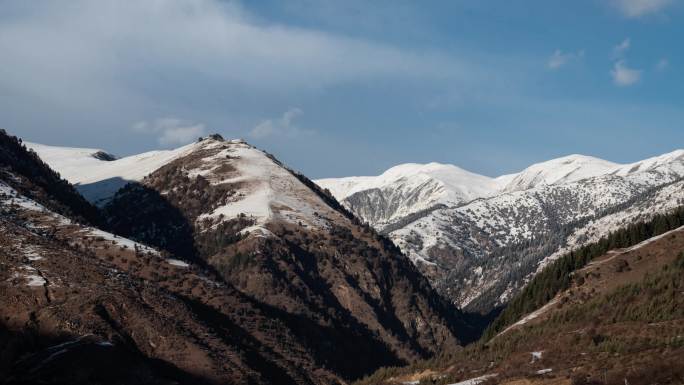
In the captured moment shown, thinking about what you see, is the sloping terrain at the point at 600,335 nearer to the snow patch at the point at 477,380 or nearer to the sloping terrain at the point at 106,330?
the snow patch at the point at 477,380

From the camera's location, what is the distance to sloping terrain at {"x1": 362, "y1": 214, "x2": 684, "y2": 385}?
7612cm

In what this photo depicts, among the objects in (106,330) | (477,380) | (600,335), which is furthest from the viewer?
(106,330)

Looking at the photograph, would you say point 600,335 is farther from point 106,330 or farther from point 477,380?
point 106,330

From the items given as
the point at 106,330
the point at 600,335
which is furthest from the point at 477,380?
the point at 106,330

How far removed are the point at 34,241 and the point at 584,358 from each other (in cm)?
12432

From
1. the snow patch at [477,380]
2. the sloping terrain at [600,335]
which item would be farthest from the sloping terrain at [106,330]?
the snow patch at [477,380]

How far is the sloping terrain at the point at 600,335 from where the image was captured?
76125 mm

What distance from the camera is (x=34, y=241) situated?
560 feet

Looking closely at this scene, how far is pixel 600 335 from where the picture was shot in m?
94.6

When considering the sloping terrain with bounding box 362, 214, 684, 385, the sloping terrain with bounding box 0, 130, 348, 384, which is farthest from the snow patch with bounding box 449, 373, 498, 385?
the sloping terrain with bounding box 0, 130, 348, 384

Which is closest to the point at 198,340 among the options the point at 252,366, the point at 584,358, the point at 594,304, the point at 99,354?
the point at 252,366

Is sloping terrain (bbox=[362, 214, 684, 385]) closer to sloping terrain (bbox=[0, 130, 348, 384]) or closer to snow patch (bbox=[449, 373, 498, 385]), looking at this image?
snow patch (bbox=[449, 373, 498, 385])

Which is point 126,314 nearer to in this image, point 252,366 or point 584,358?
point 252,366

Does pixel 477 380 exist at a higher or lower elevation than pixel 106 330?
lower
